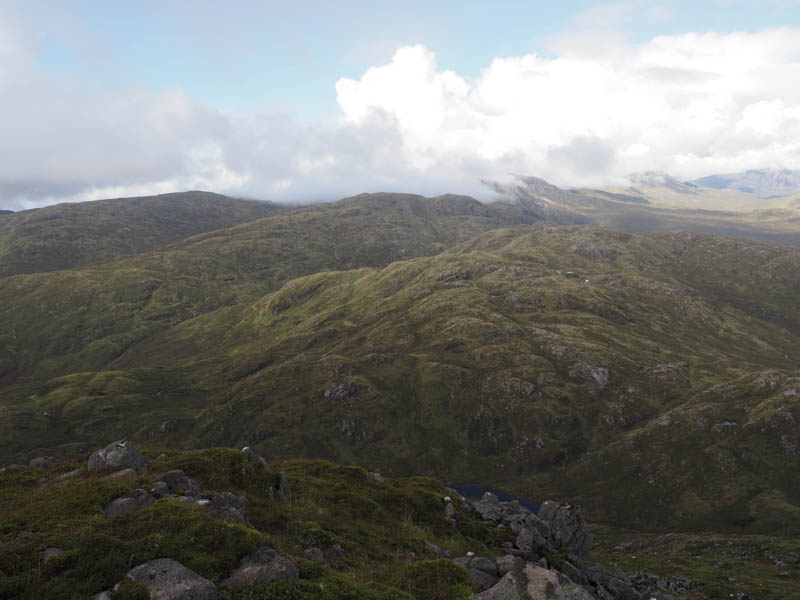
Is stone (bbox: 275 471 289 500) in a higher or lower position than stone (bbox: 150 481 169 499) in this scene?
lower

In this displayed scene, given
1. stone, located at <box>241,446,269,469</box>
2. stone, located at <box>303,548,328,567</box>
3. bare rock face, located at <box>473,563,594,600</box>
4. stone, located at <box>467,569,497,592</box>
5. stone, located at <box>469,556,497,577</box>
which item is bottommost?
stone, located at <box>469,556,497,577</box>

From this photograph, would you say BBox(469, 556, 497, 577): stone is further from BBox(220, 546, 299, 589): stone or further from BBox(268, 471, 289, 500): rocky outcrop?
BBox(268, 471, 289, 500): rocky outcrop

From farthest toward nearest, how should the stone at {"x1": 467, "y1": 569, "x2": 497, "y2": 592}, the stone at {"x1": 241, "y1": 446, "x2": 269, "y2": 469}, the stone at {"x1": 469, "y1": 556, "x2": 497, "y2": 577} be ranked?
the stone at {"x1": 241, "y1": 446, "x2": 269, "y2": 469} < the stone at {"x1": 469, "y1": 556, "x2": 497, "y2": 577} < the stone at {"x1": 467, "y1": 569, "x2": 497, "y2": 592}

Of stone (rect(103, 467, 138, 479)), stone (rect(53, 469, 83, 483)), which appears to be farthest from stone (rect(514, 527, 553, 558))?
stone (rect(53, 469, 83, 483))

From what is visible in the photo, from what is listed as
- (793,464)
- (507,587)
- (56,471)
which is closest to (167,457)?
(56,471)

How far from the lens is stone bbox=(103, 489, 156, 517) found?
24.1 metres

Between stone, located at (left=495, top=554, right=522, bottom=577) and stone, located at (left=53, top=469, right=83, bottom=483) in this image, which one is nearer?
stone, located at (left=495, top=554, right=522, bottom=577)

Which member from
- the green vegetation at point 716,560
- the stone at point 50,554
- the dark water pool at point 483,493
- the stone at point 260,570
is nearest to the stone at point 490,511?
the stone at point 260,570

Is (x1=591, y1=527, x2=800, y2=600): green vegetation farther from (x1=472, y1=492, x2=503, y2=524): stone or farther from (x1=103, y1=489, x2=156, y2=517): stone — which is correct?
(x1=103, y1=489, x2=156, y2=517): stone

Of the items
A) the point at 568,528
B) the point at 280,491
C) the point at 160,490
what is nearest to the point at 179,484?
the point at 160,490

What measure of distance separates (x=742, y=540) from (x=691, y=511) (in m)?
35.6

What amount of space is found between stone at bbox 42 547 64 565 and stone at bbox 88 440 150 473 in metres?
15.2

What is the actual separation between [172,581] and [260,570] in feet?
11.9

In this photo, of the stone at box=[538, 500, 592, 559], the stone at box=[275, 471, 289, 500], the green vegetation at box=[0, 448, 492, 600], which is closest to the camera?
the green vegetation at box=[0, 448, 492, 600]
